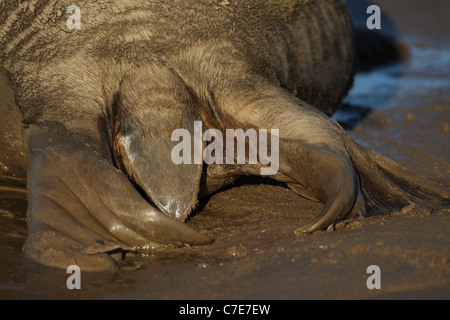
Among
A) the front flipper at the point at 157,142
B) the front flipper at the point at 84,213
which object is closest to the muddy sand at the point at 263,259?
the front flipper at the point at 84,213

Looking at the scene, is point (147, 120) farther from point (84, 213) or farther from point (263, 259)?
point (263, 259)

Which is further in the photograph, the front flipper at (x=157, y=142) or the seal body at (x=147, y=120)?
the front flipper at (x=157, y=142)

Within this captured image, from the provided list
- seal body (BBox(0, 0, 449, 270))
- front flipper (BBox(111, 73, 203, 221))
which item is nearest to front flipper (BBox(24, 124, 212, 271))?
seal body (BBox(0, 0, 449, 270))

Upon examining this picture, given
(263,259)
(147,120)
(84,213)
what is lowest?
(263,259)

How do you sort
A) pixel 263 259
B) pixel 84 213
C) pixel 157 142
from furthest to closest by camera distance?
pixel 157 142 → pixel 84 213 → pixel 263 259

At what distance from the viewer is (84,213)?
98.5 inches

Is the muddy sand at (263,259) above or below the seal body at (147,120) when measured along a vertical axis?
below

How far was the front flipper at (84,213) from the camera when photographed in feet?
7.66

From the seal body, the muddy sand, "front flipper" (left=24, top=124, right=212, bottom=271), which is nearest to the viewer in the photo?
the muddy sand

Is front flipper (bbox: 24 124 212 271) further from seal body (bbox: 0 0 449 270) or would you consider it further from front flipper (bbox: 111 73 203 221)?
front flipper (bbox: 111 73 203 221)

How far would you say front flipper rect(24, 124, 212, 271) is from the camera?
7.66 ft

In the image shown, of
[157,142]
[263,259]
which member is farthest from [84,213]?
[263,259]

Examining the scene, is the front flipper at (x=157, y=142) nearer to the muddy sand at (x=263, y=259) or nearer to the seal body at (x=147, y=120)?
the seal body at (x=147, y=120)
